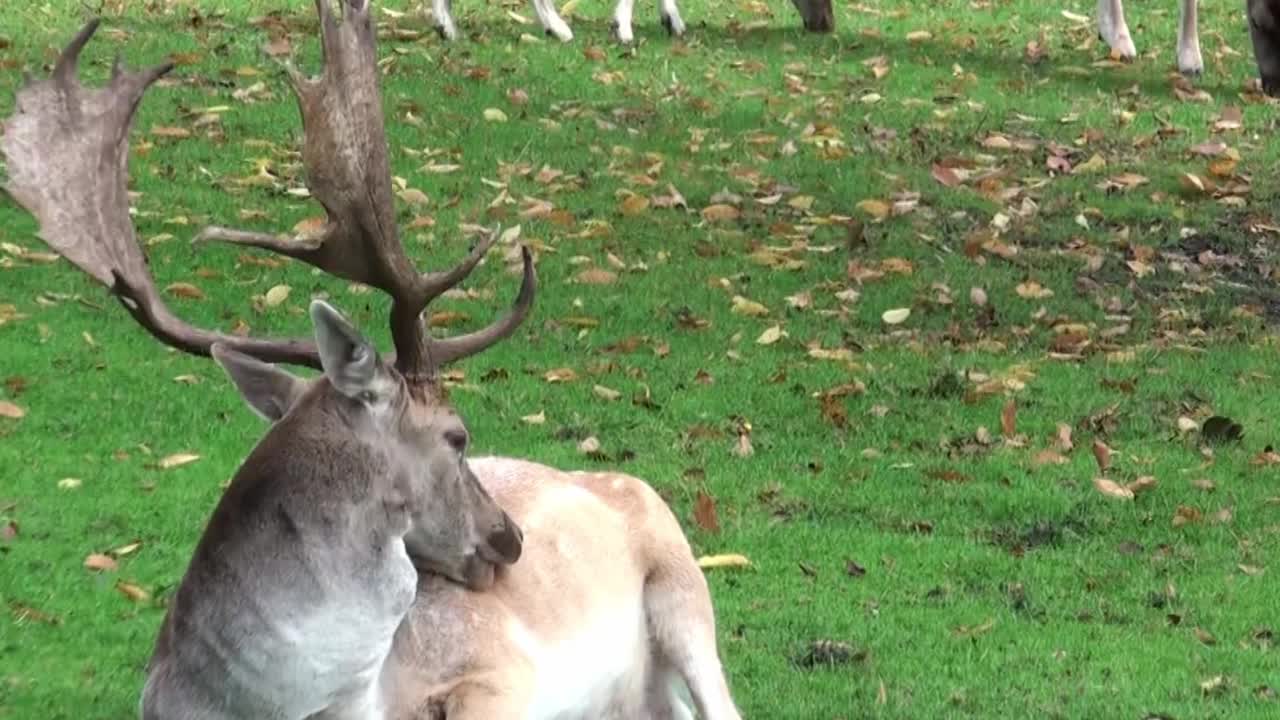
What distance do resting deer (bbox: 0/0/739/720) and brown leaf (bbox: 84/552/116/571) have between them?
200cm

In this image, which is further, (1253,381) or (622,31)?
(622,31)

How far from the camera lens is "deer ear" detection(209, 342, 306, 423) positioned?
5.29 meters

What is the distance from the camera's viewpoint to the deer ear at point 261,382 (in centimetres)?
529

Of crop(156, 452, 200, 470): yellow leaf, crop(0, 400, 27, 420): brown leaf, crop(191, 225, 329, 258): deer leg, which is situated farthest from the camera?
crop(0, 400, 27, 420): brown leaf

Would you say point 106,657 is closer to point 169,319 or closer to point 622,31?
point 169,319

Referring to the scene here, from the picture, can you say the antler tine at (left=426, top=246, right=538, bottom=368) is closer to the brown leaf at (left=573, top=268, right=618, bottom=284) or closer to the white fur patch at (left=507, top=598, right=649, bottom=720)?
the white fur patch at (left=507, top=598, right=649, bottom=720)

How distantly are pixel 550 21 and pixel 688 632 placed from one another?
1222 centimetres

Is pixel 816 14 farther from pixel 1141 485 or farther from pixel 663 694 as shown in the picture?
pixel 663 694

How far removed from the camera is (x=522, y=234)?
12.9 m

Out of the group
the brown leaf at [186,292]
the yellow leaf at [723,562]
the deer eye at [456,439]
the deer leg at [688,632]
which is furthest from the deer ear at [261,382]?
the brown leaf at [186,292]

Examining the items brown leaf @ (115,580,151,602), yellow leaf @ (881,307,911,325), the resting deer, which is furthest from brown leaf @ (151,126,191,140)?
the resting deer

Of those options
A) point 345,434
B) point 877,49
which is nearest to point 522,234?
point 877,49

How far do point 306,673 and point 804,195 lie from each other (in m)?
9.44

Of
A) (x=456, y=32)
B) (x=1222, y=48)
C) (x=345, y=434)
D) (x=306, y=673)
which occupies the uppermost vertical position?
(x=345, y=434)
